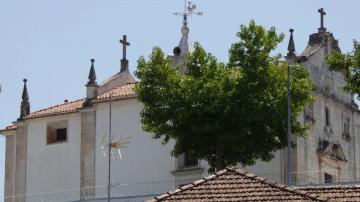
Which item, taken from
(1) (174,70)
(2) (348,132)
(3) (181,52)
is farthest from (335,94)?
(1) (174,70)

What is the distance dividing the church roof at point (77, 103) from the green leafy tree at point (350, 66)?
58.6 feet

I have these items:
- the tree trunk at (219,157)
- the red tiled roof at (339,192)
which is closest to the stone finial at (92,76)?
the tree trunk at (219,157)

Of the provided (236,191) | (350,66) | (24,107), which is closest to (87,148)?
(24,107)

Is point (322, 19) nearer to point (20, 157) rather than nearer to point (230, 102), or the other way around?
point (230, 102)

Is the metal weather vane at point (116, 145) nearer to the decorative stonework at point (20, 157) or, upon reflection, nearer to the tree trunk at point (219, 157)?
the decorative stonework at point (20, 157)

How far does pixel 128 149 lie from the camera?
231ft

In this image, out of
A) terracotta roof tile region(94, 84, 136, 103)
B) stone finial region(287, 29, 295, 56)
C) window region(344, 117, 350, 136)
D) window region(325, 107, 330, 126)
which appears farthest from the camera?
window region(344, 117, 350, 136)

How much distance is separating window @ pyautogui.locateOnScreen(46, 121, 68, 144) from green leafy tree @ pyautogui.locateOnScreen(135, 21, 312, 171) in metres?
14.3

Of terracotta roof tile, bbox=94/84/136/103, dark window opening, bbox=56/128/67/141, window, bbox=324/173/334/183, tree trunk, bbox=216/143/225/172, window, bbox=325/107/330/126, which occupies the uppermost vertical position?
terracotta roof tile, bbox=94/84/136/103

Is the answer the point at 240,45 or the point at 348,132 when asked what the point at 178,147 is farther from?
the point at 348,132

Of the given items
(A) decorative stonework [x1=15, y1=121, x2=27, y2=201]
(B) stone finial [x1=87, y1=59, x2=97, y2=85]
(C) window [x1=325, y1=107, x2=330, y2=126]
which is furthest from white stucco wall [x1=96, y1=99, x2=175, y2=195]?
(C) window [x1=325, y1=107, x2=330, y2=126]

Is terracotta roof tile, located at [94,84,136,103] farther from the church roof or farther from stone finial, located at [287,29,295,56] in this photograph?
stone finial, located at [287,29,295,56]

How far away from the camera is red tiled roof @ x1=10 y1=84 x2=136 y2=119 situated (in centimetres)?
7150

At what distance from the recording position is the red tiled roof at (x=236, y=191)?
1309 inches
